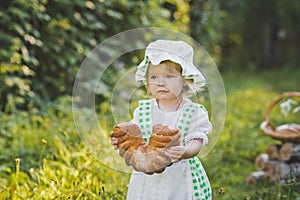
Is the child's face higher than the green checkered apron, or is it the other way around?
the child's face

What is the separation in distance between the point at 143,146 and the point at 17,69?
2761mm

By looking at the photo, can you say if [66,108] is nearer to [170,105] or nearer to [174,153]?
[170,105]

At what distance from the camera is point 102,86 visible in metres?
5.14

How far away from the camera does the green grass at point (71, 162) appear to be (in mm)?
2939

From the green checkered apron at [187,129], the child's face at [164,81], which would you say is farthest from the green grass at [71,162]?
the child's face at [164,81]

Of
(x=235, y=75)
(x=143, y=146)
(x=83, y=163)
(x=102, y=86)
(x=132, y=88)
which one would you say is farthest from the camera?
(x=235, y=75)

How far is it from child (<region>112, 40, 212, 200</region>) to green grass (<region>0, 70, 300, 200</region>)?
242 mm

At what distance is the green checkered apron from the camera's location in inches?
91.7

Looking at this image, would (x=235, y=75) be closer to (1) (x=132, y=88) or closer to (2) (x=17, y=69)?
(2) (x=17, y=69)

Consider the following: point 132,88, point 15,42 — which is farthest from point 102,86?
point 132,88

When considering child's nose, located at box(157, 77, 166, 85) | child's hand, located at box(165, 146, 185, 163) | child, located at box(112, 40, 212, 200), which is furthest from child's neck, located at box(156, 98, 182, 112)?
child's hand, located at box(165, 146, 185, 163)

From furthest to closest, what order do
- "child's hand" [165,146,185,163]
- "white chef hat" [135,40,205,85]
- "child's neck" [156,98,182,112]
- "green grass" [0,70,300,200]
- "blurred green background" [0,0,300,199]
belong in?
"blurred green background" [0,0,300,199], "green grass" [0,70,300,200], "child's neck" [156,98,182,112], "white chef hat" [135,40,205,85], "child's hand" [165,146,185,163]

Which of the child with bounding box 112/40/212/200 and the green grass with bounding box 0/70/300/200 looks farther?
the green grass with bounding box 0/70/300/200

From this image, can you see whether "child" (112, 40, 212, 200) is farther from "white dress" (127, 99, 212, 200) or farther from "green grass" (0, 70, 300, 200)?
"green grass" (0, 70, 300, 200)
